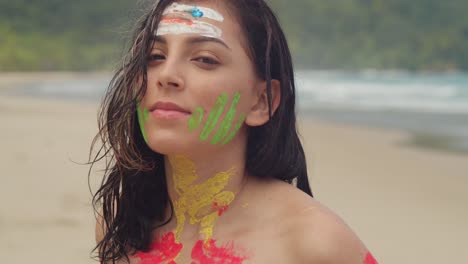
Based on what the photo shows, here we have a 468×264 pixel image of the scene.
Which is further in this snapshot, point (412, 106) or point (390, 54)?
point (390, 54)

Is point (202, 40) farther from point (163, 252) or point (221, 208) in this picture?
point (163, 252)

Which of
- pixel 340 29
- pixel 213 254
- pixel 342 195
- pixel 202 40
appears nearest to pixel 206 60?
pixel 202 40

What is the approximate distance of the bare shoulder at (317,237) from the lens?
73.3 inches

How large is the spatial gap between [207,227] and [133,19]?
0.72m

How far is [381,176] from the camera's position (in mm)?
8016

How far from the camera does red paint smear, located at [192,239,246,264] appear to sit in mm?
2025

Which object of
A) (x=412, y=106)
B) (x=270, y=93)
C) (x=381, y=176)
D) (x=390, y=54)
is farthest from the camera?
(x=390, y=54)

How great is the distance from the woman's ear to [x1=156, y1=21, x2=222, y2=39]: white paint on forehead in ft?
0.65

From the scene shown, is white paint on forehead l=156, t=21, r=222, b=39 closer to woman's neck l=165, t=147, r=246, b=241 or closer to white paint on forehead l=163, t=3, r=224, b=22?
white paint on forehead l=163, t=3, r=224, b=22

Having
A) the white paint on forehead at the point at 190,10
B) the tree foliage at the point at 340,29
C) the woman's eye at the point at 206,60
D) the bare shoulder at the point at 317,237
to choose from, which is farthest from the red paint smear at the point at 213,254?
the tree foliage at the point at 340,29

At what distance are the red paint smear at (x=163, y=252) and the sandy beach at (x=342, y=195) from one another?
3.00 meters

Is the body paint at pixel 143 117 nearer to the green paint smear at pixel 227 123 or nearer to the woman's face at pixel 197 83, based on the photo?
the woman's face at pixel 197 83

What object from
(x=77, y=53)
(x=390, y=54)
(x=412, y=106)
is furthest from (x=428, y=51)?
(x=412, y=106)

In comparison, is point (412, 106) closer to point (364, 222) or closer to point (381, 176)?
point (381, 176)
